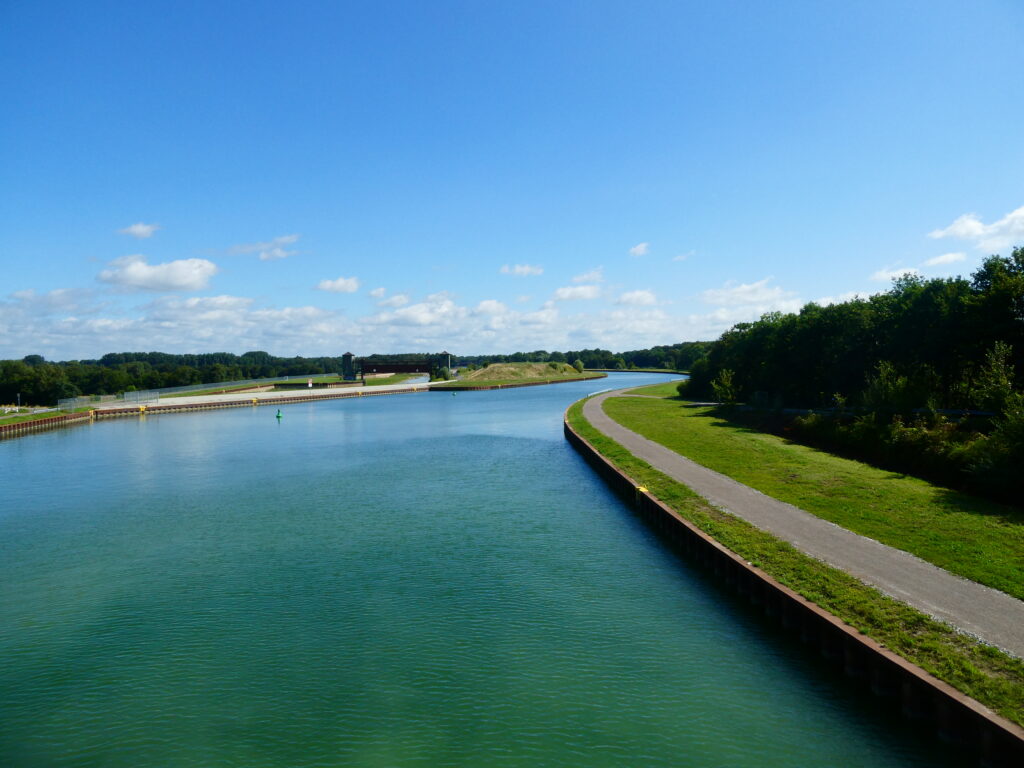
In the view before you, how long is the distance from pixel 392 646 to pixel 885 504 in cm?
1813

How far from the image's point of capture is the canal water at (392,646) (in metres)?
10.8

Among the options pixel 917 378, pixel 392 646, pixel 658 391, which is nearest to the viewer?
pixel 392 646

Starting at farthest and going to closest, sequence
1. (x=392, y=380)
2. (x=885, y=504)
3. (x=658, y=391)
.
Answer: (x=392, y=380) < (x=658, y=391) < (x=885, y=504)

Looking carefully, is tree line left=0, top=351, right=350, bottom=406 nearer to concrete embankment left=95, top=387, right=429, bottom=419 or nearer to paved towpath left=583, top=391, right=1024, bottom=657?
concrete embankment left=95, top=387, right=429, bottom=419

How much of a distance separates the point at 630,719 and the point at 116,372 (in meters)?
150

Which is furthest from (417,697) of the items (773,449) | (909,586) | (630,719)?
(773,449)

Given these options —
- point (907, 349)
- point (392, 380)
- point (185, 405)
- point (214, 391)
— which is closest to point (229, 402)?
point (185, 405)

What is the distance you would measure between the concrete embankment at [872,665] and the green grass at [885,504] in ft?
14.0

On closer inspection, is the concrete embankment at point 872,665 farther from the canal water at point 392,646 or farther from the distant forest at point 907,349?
the distant forest at point 907,349

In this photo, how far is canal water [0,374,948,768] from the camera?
10836 millimetres

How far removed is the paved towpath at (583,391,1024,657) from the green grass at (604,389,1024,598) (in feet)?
1.83

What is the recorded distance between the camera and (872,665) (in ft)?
38.3

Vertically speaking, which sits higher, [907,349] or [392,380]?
[907,349]

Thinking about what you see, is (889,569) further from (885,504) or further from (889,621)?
(885,504)
